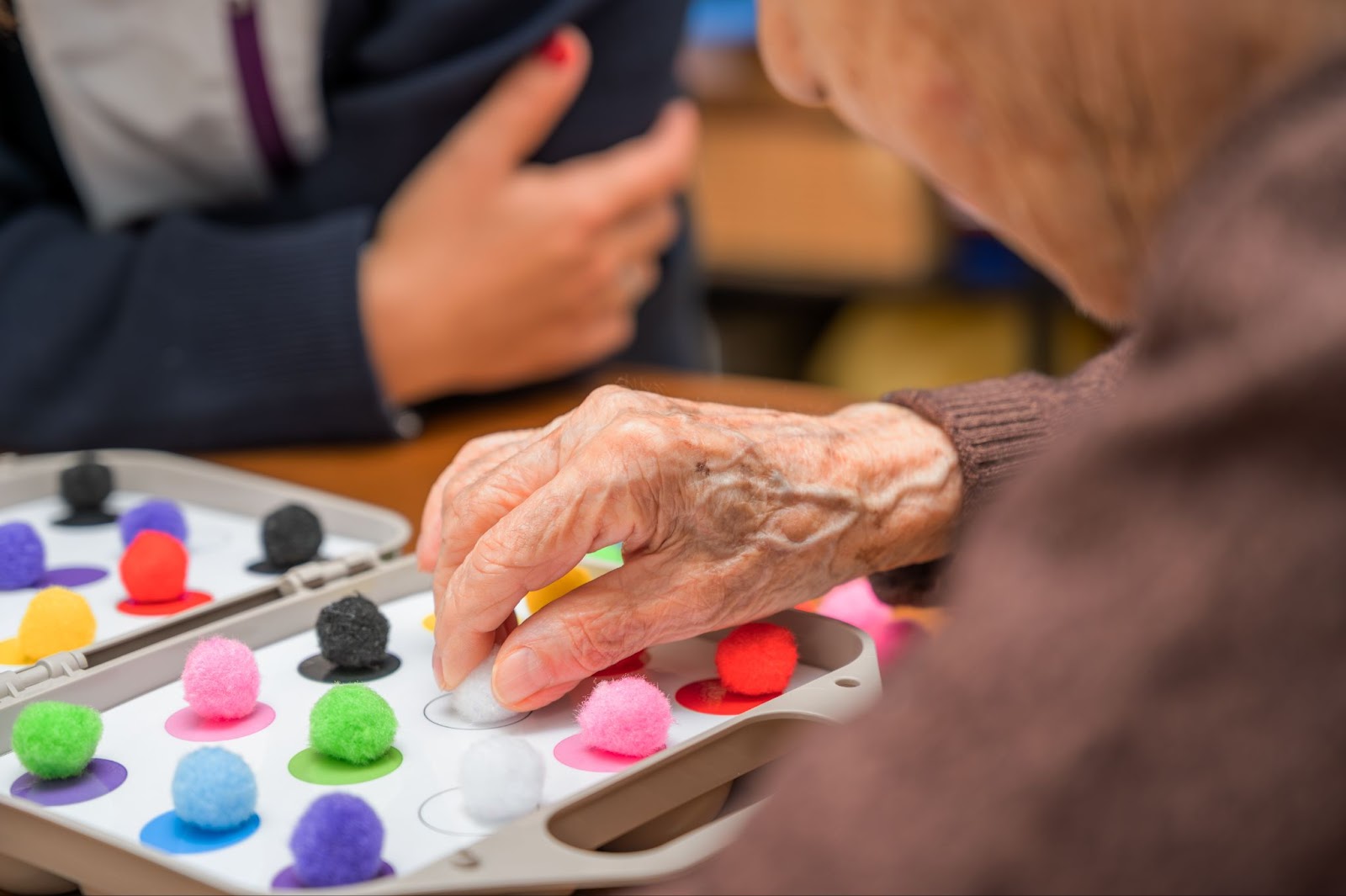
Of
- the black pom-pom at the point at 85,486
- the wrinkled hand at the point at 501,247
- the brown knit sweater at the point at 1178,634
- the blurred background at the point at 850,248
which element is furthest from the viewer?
the blurred background at the point at 850,248

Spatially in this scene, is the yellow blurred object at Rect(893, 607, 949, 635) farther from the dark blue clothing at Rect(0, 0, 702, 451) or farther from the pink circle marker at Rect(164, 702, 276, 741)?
the dark blue clothing at Rect(0, 0, 702, 451)

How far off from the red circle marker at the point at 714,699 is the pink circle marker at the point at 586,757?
0.20 ft

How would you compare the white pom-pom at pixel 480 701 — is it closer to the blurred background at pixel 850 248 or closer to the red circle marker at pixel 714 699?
the red circle marker at pixel 714 699

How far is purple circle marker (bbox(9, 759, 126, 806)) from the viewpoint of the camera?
0.58 m

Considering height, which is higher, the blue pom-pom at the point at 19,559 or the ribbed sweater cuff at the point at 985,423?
the ribbed sweater cuff at the point at 985,423

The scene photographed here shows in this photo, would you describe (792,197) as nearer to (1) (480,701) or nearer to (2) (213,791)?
(1) (480,701)

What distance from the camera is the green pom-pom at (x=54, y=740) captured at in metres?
0.58

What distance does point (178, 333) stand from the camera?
1.20 m

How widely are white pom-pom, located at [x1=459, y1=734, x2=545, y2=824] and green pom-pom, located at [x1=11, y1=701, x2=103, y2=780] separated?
0.17m

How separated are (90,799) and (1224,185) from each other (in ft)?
1.65

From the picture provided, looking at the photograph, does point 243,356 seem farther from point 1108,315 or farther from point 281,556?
point 1108,315

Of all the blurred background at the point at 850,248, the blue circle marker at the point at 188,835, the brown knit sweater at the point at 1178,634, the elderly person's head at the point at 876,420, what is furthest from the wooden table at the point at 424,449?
the blurred background at the point at 850,248

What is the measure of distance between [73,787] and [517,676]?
198mm

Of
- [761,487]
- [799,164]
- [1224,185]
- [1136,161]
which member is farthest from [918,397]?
[799,164]
